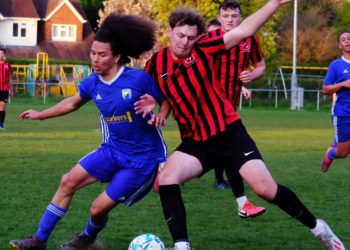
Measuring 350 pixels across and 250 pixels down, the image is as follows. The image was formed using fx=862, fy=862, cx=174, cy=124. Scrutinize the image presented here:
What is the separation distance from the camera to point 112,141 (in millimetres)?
6535

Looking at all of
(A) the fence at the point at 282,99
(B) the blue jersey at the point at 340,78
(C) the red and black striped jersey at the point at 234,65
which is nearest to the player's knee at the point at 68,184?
(C) the red and black striped jersey at the point at 234,65

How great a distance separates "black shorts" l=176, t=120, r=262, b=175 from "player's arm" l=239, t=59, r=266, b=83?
806 millimetres

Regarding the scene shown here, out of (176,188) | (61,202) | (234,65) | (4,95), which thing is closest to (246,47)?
(234,65)

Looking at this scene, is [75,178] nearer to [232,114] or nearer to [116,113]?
[116,113]

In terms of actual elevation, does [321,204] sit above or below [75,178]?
below

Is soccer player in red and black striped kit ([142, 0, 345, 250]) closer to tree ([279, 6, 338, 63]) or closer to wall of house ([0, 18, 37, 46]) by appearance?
tree ([279, 6, 338, 63])

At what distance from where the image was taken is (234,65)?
337 inches

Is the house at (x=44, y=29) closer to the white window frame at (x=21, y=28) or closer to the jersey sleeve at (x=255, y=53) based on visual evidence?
the white window frame at (x=21, y=28)

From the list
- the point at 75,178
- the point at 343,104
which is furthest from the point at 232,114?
the point at 343,104

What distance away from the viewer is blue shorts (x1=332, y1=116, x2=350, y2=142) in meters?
11.3

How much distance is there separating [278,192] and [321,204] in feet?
9.80

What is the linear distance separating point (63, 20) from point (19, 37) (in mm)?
3706

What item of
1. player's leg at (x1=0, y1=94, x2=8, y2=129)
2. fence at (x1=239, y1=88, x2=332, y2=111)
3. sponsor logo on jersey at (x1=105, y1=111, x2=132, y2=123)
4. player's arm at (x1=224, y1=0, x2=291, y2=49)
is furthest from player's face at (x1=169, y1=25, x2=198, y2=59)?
fence at (x1=239, y1=88, x2=332, y2=111)

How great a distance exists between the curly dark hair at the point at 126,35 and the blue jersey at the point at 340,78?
16.4ft
